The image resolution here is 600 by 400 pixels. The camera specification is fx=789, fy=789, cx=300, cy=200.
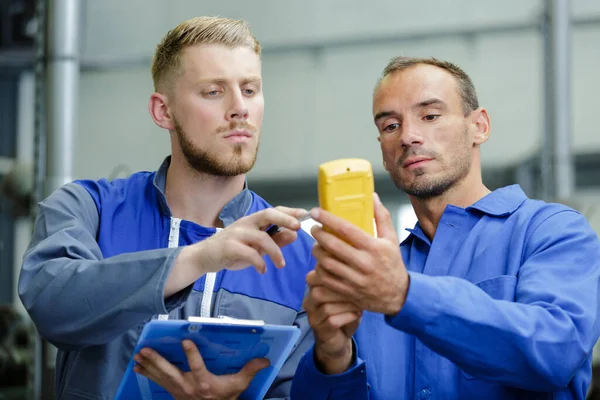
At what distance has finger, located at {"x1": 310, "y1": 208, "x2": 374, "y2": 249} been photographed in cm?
112

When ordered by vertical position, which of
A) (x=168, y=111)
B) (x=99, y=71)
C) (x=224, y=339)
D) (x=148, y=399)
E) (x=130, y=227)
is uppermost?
(x=99, y=71)

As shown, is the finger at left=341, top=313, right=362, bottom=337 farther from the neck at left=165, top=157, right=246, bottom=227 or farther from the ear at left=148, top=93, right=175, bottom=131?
the ear at left=148, top=93, right=175, bottom=131

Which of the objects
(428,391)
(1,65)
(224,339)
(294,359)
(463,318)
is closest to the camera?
(463,318)

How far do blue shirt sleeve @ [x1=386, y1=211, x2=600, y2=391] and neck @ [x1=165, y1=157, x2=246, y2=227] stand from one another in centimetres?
67

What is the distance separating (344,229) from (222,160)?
2.10 feet

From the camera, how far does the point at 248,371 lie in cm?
140

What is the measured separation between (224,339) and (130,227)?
1.65 feet

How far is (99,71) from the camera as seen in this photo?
25.1 feet

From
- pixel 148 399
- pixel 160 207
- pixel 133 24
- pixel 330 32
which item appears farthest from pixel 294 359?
pixel 133 24

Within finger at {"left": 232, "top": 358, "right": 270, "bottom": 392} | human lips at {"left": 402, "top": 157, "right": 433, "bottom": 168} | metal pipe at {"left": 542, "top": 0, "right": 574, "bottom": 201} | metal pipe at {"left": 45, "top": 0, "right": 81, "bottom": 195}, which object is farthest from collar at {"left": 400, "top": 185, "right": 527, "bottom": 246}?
metal pipe at {"left": 542, "top": 0, "right": 574, "bottom": 201}

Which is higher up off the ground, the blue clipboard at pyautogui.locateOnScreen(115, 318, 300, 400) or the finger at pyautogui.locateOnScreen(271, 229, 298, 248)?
the finger at pyautogui.locateOnScreen(271, 229, 298, 248)

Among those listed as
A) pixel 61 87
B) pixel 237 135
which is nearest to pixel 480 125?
pixel 237 135

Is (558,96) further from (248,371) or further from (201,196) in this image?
(248,371)

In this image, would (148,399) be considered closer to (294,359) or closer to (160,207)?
(294,359)
